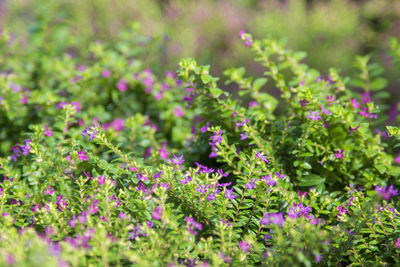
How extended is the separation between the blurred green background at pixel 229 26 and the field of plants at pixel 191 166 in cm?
156

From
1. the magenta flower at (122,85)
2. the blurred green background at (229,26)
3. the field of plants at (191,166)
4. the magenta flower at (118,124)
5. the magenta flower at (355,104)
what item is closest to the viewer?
the field of plants at (191,166)

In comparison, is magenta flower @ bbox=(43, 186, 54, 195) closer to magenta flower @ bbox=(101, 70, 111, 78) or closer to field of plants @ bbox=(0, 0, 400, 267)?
field of plants @ bbox=(0, 0, 400, 267)

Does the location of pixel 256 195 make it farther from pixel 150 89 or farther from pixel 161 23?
pixel 161 23

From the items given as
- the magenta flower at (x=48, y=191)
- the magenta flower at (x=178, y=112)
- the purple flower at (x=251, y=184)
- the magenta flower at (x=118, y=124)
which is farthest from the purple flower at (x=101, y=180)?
the magenta flower at (x=178, y=112)

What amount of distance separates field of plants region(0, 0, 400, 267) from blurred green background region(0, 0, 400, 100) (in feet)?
5.12

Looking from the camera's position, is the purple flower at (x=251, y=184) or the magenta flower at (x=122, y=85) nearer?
the purple flower at (x=251, y=184)

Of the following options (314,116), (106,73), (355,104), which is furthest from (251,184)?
(106,73)

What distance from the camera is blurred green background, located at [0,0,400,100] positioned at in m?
4.57

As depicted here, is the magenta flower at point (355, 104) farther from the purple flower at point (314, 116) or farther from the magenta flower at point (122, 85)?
the magenta flower at point (122, 85)

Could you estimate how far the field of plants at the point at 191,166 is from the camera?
1218 mm

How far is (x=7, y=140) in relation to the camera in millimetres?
2283

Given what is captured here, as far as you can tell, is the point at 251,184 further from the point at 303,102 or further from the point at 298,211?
the point at 303,102

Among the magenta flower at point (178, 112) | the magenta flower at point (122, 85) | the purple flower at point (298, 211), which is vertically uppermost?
the purple flower at point (298, 211)

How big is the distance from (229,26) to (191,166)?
404 centimetres
